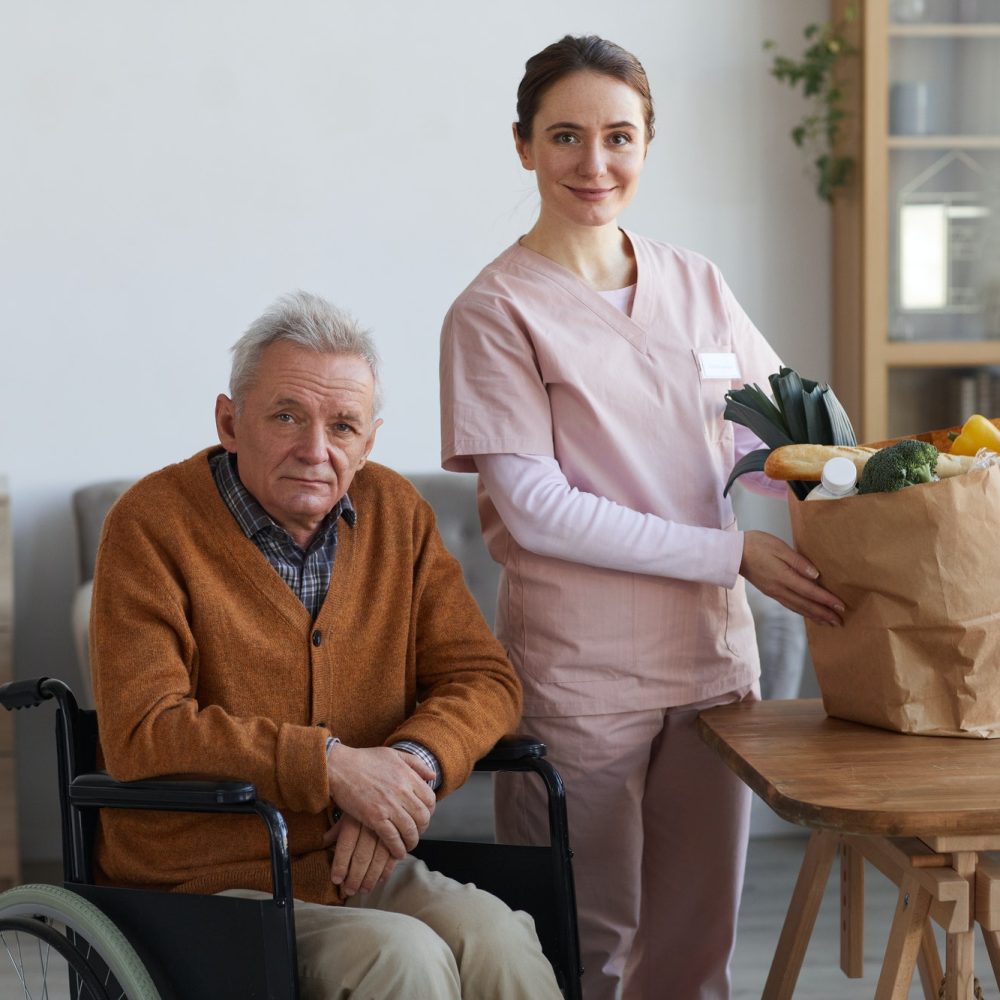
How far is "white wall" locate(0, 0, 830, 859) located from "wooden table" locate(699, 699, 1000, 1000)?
207 centimetres

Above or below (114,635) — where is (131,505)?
above

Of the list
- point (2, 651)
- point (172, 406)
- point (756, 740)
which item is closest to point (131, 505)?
point (756, 740)

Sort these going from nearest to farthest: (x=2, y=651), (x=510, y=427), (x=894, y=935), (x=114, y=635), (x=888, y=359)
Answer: (x=894, y=935) < (x=114, y=635) < (x=510, y=427) < (x=2, y=651) < (x=888, y=359)

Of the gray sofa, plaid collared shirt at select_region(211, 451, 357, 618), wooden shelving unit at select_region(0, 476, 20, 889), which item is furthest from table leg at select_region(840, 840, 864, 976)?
wooden shelving unit at select_region(0, 476, 20, 889)

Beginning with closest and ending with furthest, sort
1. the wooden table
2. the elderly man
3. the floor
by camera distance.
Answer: the wooden table
the elderly man
the floor

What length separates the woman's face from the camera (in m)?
1.74

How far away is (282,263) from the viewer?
3.46m

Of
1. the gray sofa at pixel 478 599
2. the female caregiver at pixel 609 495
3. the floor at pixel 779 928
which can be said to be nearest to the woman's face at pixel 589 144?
the female caregiver at pixel 609 495

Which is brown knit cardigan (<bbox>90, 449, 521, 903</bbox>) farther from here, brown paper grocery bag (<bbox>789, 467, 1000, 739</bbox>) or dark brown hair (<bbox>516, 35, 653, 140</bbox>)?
dark brown hair (<bbox>516, 35, 653, 140</bbox>)

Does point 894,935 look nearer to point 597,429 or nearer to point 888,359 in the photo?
point 597,429

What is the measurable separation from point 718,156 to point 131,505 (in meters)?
2.30

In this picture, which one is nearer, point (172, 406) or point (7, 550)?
point (7, 550)

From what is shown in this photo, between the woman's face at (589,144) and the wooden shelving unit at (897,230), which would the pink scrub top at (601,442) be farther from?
the wooden shelving unit at (897,230)

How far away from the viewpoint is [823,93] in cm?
346
